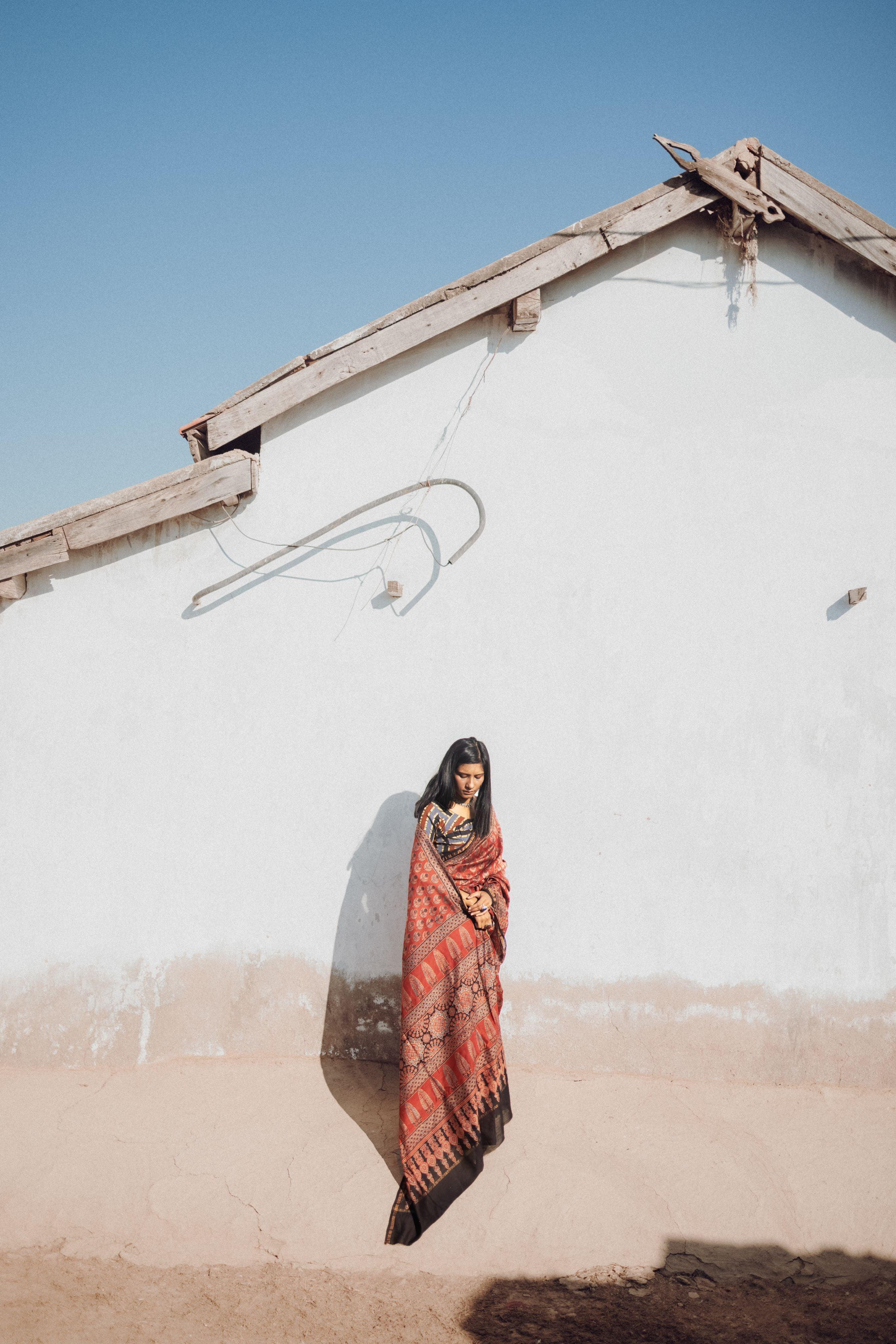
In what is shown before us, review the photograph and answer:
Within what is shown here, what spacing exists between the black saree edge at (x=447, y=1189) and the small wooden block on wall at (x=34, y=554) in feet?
11.4

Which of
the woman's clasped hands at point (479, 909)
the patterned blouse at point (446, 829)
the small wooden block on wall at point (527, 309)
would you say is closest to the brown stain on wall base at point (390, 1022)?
the woman's clasped hands at point (479, 909)

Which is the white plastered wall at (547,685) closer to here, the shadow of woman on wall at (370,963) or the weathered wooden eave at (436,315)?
the shadow of woman on wall at (370,963)

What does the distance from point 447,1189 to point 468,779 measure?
1756mm

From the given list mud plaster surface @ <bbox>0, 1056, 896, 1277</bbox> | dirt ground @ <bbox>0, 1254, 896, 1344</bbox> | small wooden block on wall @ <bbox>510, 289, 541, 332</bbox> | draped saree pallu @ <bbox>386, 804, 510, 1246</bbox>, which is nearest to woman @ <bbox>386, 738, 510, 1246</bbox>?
draped saree pallu @ <bbox>386, 804, 510, 1246</bbox>

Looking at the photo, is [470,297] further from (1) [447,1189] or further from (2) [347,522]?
(1) [447,1189]

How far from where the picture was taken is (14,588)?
14.2 feet

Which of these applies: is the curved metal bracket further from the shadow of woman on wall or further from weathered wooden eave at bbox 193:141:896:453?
the shadow of woman on wall

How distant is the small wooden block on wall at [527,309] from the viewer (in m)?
4.36

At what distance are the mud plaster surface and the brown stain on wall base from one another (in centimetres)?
9

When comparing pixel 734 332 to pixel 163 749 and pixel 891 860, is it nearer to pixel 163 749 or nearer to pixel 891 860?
pixel 891 860

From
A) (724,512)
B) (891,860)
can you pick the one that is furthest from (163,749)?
(891,860)

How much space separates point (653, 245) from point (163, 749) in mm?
3957

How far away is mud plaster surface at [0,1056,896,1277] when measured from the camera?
10.7ft

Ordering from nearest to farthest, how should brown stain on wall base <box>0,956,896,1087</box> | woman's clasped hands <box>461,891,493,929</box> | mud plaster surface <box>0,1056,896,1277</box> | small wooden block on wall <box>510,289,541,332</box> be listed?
mud plaster surface <box>0,1056,896,1277</box>
woman's clasped hands <box>461,891,493,929</box>
brown stain on wall base <box>0,956,896,1087</box>
small wooden block on wall <box>510,289,541,332</box>
